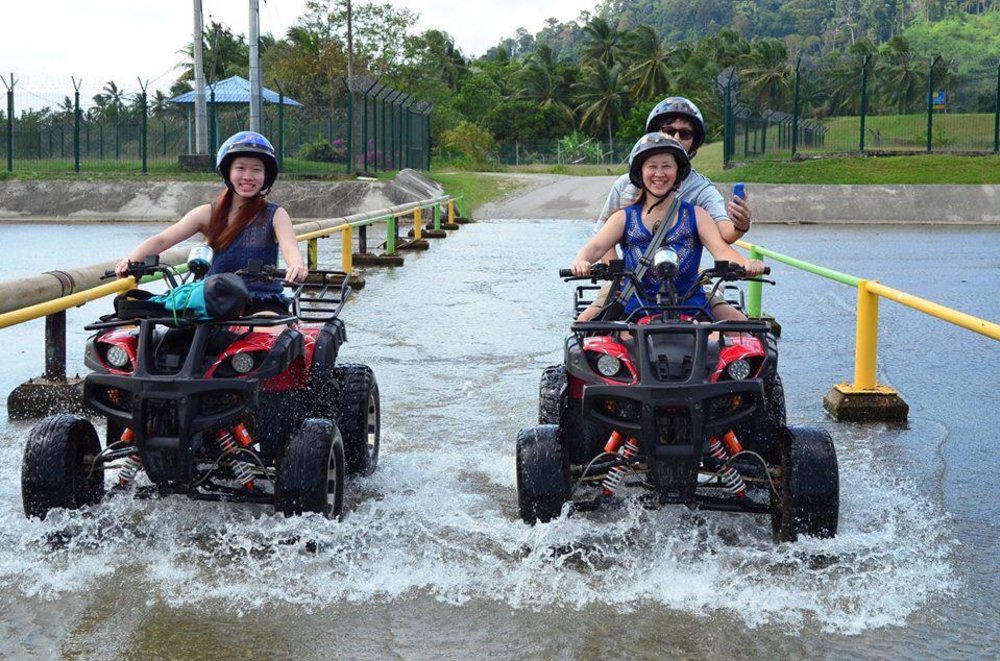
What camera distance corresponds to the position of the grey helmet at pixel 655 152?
5328mm

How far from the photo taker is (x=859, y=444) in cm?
706

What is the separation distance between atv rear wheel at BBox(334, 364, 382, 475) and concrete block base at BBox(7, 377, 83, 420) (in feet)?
7.06

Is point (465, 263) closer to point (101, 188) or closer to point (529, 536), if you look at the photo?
point (529, 536)

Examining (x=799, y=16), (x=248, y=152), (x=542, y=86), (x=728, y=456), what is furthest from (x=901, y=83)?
(x=799, y=16)

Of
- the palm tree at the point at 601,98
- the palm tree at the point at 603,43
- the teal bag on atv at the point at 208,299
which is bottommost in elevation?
the teal bag on atv at the point at 208,299

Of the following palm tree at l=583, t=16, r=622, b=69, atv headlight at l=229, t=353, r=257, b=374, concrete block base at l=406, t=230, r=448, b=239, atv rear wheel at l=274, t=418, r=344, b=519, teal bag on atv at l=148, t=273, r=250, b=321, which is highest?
palm tree at l=583, t=16, r=622, b=69

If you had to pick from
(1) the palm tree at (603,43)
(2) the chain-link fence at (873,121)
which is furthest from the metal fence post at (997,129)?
(1) the palm tree at (603,43)

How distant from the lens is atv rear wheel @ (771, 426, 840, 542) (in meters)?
4.80

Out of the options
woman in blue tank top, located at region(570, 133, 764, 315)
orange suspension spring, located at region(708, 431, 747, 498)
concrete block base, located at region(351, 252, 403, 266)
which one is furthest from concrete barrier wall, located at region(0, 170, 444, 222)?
orange suspension spring, located at region(708, 431, 747, 498)

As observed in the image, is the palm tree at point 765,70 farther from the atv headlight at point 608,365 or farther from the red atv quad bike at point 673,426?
the atv headlight at point 608,365

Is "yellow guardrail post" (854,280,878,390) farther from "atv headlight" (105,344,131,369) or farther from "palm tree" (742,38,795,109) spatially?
"palm tree" (742,38,795,109)

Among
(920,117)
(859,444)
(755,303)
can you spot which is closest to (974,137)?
(920,117)

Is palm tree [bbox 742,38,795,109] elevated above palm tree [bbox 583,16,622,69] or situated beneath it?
situated beneath

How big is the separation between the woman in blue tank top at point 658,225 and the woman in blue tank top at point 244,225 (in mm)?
1352
